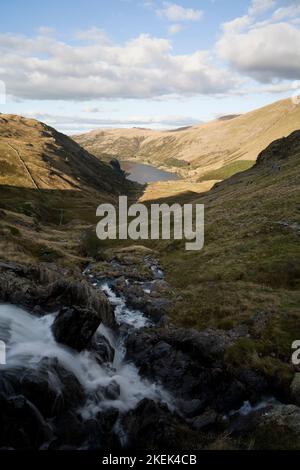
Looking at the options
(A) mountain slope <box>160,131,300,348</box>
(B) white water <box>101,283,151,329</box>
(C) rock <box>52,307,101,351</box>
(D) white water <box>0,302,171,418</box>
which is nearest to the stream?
(D) white water <box>0,302,171,418</box>

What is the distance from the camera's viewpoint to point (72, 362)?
84.2 feet

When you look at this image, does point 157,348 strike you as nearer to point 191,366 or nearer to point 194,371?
point 191,366

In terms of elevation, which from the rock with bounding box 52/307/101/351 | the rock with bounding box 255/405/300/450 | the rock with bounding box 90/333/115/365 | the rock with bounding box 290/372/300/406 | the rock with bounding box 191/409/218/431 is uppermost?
the rock with bounding box 52/307/101/351

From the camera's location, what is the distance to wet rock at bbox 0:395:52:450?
1884cm

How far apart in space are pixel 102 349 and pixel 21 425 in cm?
983

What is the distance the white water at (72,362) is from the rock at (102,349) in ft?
1.45

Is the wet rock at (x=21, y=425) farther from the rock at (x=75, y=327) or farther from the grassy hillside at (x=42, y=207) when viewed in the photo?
the grassy hillside at (x=42, y=207)

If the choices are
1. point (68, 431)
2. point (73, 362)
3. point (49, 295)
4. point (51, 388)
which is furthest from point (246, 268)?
point (68, 431)

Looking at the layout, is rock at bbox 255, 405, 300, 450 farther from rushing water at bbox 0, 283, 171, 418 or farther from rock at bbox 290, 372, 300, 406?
rushing water at bbox 0, 283, 171, 418

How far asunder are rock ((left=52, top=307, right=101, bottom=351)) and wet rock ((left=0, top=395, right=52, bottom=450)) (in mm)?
7039
